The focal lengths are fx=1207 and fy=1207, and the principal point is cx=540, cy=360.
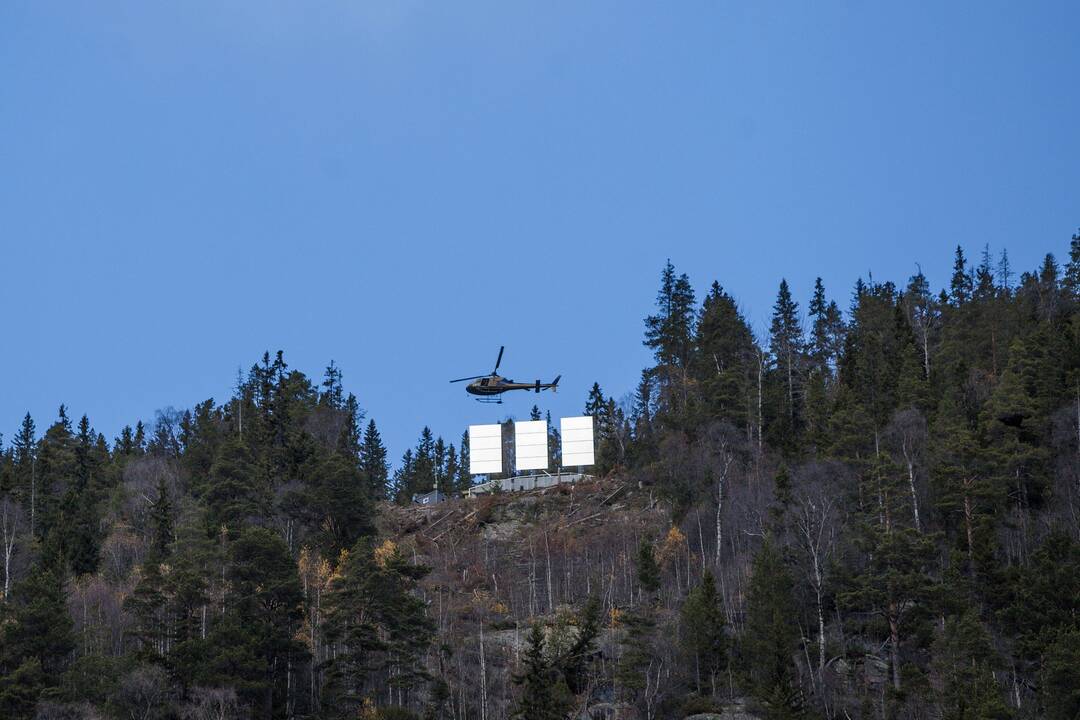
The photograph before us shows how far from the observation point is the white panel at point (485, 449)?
8694 cm

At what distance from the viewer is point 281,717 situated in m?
49.1

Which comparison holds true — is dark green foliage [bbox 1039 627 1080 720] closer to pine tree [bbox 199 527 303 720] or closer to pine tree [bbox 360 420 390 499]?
pine tree [bbox 199 527 303 720]

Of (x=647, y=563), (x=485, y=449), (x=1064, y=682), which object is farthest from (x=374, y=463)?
(x=1064, y=682)

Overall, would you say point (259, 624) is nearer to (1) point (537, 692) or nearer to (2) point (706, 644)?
(1) point (537, 692)

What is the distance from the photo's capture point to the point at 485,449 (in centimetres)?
8744

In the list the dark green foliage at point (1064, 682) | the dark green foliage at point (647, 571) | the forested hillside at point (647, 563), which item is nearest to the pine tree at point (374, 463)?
the forested hillside at point (647, 563)

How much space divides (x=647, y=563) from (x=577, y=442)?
28.1 meters

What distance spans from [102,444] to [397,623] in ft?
196

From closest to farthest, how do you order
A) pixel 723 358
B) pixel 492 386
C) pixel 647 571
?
1. pixel 647 571
2. pixel 492 386
3. pixel 723 358

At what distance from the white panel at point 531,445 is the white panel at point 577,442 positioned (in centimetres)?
146

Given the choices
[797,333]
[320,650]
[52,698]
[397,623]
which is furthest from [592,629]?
[797,333]

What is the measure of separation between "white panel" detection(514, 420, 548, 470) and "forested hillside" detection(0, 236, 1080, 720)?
4254mm

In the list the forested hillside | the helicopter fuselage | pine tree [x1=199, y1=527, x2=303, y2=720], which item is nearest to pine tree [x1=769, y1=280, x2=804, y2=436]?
the forested hillside

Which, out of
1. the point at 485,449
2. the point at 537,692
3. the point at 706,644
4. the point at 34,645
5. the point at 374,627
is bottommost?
the point at 537,692
